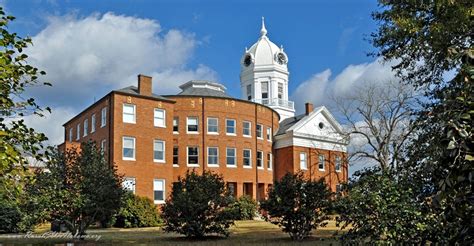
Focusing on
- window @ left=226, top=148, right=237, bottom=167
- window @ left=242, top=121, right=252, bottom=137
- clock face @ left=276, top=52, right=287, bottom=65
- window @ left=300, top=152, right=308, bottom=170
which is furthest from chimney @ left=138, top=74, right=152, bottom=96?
clock face @ left=276, top=52, right=287, bottom=65

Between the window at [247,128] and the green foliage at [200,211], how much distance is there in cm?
2279

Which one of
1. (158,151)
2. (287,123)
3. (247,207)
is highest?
(287,123)

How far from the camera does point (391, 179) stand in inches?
288

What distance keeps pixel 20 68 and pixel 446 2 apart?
8554mm

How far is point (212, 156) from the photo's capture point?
140ft

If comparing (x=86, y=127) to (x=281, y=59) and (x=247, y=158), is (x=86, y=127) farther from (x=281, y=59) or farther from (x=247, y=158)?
(x=281, y=59)

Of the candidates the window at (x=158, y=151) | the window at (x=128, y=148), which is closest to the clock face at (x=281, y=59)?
the window at (x=158, y=151)

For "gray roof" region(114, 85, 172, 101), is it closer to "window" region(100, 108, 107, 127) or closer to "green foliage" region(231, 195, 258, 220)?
"window" region(100, 108, 107, 127)

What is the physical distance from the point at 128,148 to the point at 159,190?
4174 mm

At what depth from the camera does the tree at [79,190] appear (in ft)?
64.8

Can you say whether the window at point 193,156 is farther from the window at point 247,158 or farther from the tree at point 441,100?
the tree at point 441,100

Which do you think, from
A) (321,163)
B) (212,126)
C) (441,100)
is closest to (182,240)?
(441,100)

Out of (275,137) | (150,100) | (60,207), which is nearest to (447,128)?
(60,207)

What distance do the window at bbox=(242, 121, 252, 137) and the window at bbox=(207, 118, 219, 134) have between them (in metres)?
2.81
